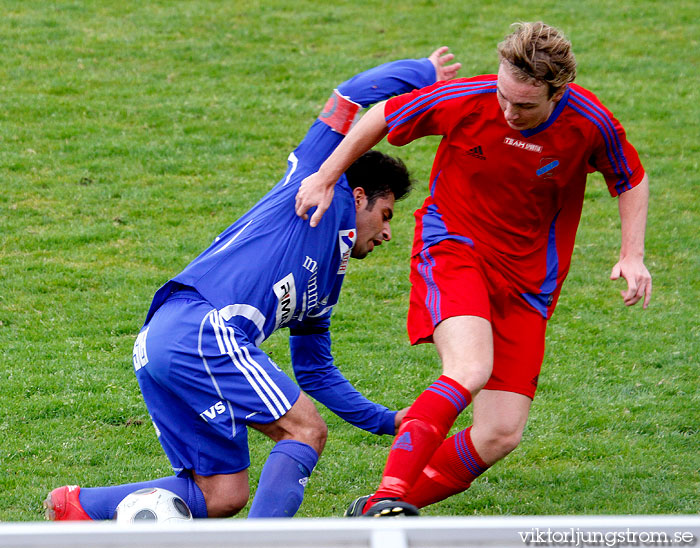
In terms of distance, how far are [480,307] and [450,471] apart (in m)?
0.95

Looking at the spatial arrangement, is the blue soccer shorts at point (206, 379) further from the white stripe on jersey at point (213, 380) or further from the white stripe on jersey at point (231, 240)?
the white stripe on jersey at point (231, 240)

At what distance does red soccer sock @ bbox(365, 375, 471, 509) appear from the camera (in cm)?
358

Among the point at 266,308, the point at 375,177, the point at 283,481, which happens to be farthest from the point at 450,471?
the point at 375,177

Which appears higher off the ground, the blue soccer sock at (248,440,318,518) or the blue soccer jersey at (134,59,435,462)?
the blue soccer jersey at (134,59,435,462)

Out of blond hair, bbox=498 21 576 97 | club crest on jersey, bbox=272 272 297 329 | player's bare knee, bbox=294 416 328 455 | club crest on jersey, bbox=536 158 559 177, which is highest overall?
Answer: blond hair, bbox=498 21 576 97

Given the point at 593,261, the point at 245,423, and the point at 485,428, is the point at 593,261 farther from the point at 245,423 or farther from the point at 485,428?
the point at 245,423

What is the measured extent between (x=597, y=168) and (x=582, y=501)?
6.00ft


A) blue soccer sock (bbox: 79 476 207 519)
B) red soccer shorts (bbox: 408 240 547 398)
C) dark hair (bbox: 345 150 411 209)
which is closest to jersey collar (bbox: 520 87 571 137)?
red soccer shorts (bbox: 408 240 547 398)

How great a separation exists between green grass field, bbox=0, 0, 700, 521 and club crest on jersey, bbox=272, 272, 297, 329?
3.85ft

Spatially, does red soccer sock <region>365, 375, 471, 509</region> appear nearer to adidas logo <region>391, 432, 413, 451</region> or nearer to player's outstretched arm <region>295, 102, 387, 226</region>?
adidas logo <region>391, 432, 413, 451</region>

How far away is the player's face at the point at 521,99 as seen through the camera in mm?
3916

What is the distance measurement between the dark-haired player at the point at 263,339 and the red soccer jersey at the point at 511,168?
1.28ft

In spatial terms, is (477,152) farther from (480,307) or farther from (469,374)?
(469,374)

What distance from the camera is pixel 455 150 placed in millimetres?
4414
